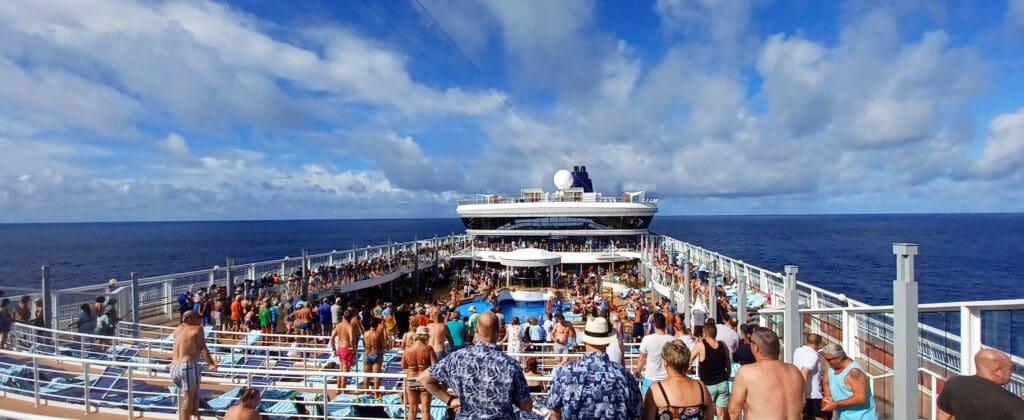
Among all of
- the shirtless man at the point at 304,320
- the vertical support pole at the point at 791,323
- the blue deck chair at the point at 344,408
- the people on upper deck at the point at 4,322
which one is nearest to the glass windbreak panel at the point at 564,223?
the shirtless man at the point at 304,320

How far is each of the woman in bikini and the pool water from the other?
13370mm

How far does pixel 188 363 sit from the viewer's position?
4926 mm

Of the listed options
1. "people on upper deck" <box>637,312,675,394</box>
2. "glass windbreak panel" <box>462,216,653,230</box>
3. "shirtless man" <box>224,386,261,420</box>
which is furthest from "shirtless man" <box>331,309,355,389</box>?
"glass windbreak panel" <box>462,216,653,230</box>

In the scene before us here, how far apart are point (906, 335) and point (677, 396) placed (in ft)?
6.50

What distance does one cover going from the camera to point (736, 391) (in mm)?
3434

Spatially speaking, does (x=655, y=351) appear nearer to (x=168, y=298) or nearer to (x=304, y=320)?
(x=304, y=320)

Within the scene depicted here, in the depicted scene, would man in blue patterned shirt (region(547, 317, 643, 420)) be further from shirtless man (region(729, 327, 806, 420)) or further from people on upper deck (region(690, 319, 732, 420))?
people on upper deck (region(690, 319, 732, 420))

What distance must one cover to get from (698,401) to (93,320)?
11.8 metres

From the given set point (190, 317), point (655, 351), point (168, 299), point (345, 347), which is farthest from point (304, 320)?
point (655, 351)

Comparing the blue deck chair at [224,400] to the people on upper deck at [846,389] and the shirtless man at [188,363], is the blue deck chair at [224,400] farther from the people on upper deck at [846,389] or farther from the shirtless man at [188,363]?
the people on upper deck at [846,389]

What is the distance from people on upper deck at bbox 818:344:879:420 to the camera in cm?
406

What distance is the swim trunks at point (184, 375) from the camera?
4.88 metres

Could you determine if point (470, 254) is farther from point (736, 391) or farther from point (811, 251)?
point (811, 251)

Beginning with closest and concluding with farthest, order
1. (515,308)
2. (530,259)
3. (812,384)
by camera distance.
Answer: (812,384)
(515,308)
(530,259)
